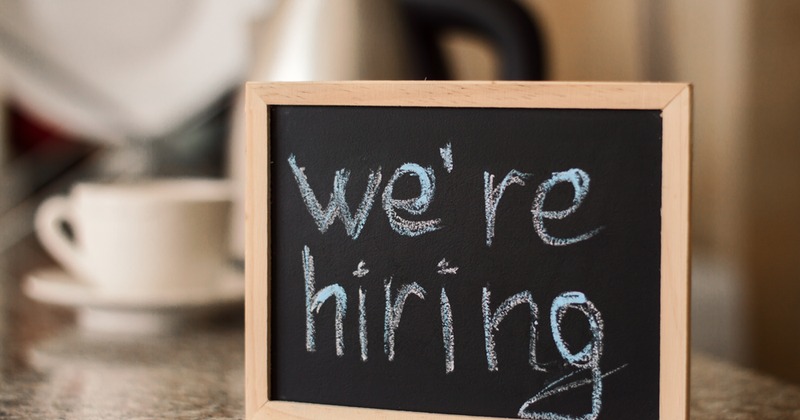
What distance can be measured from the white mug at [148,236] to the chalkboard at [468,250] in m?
0.32

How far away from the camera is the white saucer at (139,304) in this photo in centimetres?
76

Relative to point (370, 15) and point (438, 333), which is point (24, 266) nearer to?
point (370, 15)

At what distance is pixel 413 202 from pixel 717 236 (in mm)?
716

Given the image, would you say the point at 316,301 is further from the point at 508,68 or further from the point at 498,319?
the point at 508,68

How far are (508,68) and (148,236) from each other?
0.37 metres

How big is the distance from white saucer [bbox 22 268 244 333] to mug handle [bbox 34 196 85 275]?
4 centimetres

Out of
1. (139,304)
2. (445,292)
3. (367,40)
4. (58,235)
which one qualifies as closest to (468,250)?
(445,292)

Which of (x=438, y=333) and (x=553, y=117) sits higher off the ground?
(x=553, y=117)

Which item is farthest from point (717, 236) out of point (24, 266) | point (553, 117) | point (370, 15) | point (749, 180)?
point (24, 266)

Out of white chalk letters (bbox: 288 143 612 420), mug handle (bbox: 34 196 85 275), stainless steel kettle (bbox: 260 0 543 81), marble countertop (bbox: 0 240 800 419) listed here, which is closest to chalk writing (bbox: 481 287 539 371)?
white chalk letters (bbox: 288 143 612 420)

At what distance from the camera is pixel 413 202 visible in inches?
18.6

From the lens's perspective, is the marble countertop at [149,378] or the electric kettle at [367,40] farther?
the electric kettle at [367,40]

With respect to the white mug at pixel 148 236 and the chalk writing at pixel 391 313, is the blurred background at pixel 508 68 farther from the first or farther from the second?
the chalk writing at pixel 391 313

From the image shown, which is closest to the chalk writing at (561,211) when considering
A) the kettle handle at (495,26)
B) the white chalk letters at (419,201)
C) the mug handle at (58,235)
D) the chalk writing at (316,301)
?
the white chalk letters at (419,201)
